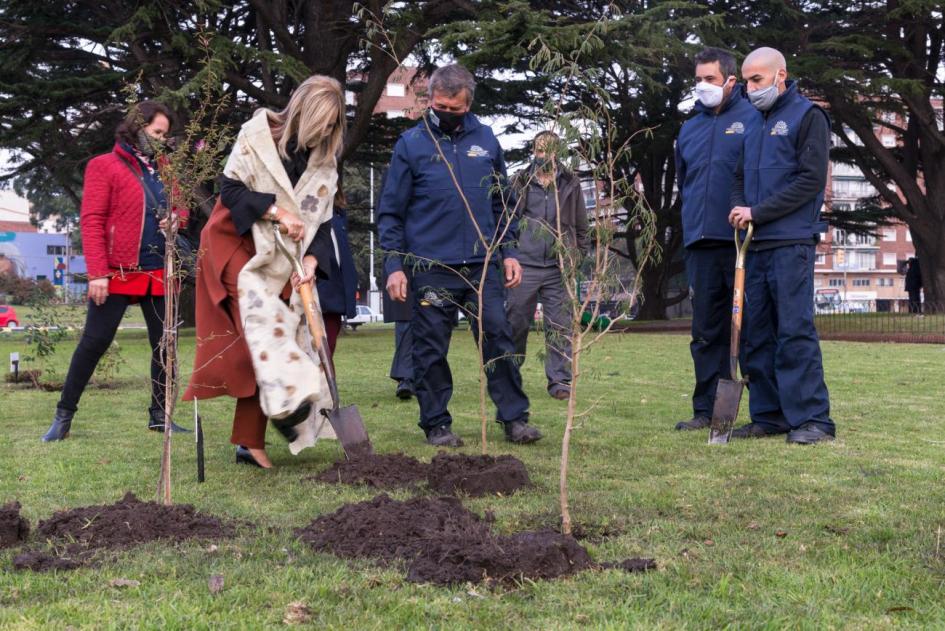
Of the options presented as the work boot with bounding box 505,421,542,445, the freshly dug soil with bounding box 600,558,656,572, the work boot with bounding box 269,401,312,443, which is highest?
the work boot with bounding box 269,401,312,443

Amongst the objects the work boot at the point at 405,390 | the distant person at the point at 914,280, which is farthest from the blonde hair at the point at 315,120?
the distant person at the point at 914,280

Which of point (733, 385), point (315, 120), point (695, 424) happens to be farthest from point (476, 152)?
point (695, 424)

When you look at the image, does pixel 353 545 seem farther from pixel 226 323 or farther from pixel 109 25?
pixel 109 25

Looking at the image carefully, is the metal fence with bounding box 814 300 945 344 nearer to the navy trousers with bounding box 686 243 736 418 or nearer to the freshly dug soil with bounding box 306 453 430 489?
the navy trousers with bounding box 686 243 736 418

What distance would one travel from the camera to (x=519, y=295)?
8367mm

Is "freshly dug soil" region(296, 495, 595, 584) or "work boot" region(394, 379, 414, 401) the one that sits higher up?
"freshly dug soil" region(296, 495, 595, 584)

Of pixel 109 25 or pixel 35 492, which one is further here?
pixel 109 25

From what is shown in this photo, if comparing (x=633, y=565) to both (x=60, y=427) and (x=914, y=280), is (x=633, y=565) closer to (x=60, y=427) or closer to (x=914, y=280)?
(x=60, y=427)

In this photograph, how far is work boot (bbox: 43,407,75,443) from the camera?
5.72 metres

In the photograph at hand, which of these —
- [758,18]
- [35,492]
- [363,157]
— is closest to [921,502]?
[35,492]

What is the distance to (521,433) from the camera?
212 inches

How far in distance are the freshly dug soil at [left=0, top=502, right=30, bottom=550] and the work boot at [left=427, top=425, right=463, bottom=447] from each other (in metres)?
2.51

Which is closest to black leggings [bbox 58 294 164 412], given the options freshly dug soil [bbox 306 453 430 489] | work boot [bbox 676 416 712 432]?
freshly dug soil [bbox 306 453 430 489]

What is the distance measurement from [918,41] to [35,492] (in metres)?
23.4
